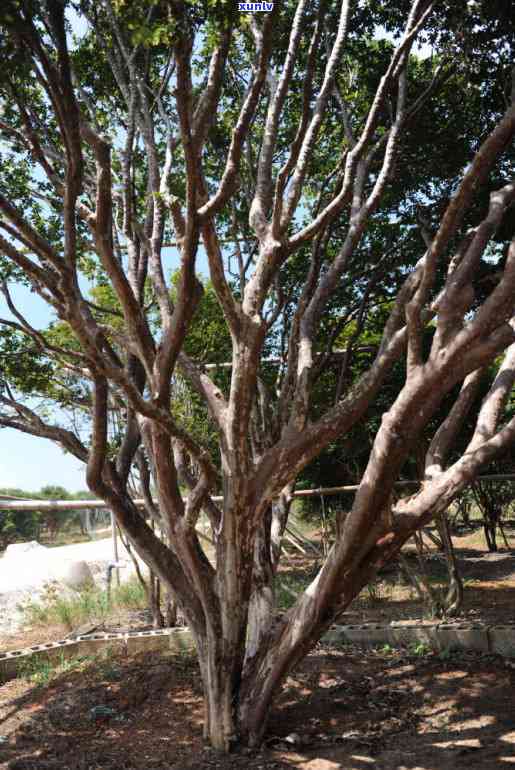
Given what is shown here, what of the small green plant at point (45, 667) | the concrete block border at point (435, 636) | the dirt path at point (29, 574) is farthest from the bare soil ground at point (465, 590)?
the dirt path at point (29, 574)

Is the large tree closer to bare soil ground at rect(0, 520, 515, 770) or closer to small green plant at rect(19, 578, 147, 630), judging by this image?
bare soil ground at rect(0, 520, 515, 770)

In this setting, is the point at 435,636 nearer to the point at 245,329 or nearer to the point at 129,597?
the point at 245,329

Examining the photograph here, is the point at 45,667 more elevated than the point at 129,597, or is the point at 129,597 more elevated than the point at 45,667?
the point at 129,597

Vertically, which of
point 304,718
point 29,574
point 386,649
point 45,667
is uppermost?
point 29,574

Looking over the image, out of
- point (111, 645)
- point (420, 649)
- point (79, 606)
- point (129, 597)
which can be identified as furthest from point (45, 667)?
point (420, 649)

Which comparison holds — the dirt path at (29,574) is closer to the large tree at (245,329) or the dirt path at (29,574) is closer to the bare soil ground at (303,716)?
the bare soil ground at (303,716)

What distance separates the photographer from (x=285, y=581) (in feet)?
29.8

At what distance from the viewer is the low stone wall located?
197 inches

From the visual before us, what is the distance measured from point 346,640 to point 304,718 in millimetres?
1589

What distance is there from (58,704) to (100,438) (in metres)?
2.15

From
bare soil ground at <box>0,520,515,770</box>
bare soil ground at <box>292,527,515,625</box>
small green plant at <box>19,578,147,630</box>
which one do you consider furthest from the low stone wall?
small green plant at <box>19,578,147,630</box>

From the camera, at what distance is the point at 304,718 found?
4.17 metres

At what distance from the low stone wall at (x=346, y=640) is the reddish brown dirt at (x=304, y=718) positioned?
197 millimetres

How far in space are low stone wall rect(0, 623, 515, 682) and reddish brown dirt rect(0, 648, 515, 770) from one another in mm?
197
